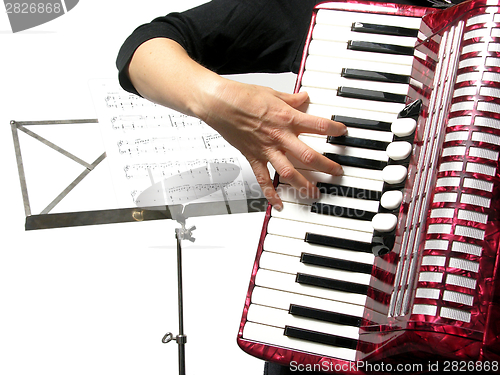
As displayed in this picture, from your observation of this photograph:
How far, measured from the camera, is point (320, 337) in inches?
27.1

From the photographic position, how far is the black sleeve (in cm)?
93

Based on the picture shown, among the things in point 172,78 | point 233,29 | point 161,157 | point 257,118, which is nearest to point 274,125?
point 257,118

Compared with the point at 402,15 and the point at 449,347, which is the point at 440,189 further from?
the point at 402,15

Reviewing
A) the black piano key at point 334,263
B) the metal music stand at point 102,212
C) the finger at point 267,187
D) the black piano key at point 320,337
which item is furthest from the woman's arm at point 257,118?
the metal music stand at point 102,212

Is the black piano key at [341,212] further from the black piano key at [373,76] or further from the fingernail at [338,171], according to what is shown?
the black piano key at [373,76]

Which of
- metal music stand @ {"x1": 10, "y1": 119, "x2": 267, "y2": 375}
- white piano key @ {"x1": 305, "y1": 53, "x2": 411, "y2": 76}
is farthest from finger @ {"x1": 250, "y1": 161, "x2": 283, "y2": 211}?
metal music stand @ {"x1": 10, "y1": 119, "x2": 267, "y2": 375}

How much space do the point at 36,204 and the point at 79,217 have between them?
0.58 feet

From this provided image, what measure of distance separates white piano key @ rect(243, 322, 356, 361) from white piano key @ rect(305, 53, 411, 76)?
487mm

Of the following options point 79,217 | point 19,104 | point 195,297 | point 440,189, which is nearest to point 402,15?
point 440,189

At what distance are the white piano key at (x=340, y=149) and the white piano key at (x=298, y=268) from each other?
0.21 meters

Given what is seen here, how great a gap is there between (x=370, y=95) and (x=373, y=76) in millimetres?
38

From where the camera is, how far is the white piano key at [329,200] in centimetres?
71

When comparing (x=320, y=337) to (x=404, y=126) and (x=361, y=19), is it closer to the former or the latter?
(x=404, y=126)

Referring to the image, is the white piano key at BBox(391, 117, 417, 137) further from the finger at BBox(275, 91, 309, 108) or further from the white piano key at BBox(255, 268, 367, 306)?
the white piano key at BBox(255, 268, 367, 306)
